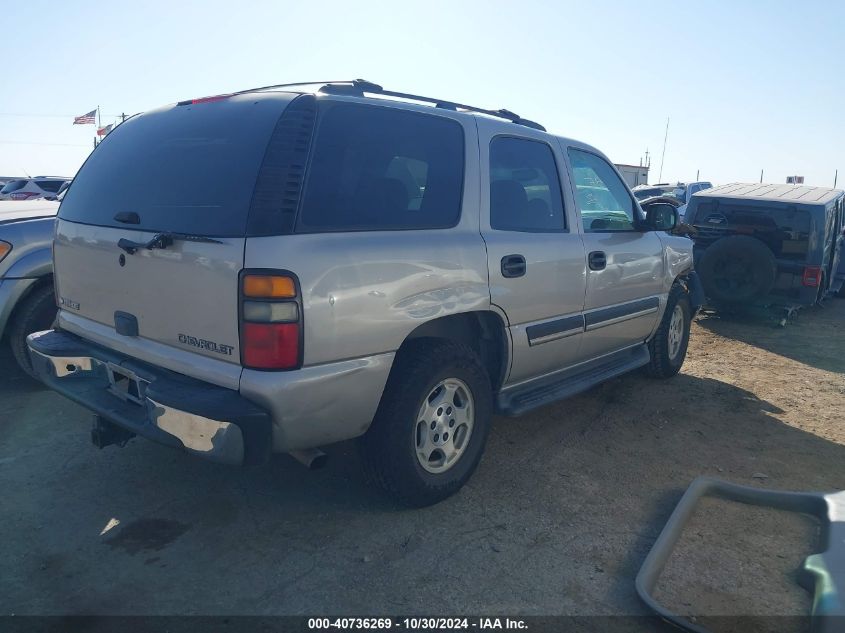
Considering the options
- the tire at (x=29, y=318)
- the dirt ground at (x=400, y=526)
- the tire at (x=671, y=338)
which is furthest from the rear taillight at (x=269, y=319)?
the tire at (x=671, y=338)

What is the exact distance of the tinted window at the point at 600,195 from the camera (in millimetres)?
4301

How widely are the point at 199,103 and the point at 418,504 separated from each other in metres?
2.19

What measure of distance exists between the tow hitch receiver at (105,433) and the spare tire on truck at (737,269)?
6725 mm

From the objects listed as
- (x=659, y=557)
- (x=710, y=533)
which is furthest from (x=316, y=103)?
(x=710, y=533)

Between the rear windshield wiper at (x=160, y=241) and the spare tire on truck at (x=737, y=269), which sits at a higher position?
the rear windshield wiper at (x=160, y=241)

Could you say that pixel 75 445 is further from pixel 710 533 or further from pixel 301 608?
pixel 710 533

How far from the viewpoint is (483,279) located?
3.33 m

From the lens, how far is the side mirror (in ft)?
15.5

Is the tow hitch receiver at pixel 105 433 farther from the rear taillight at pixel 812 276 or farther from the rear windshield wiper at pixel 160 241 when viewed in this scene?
the rear taillight at pixel 812 276

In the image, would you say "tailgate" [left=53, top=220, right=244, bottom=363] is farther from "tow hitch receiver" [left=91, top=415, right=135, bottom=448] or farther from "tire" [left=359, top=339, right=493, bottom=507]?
"tire" [left=359, top=339, right=493, bottom=507]

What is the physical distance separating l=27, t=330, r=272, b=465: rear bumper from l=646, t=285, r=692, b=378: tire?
3.84 m

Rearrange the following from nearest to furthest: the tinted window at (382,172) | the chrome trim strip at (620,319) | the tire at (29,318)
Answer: the tinted window at (382,172) → the chrome trim strip at (620,319) → the tire at (29,318)

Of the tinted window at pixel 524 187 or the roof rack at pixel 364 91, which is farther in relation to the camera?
the tinted window at pixel 524 187

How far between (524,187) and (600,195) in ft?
3.08
